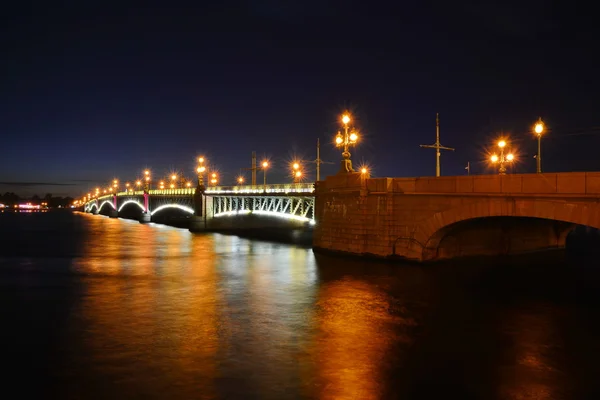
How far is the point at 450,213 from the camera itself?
25719 millimetres

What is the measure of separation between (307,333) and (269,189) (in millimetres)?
38617

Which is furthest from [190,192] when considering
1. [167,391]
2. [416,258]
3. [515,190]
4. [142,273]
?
[167,391]

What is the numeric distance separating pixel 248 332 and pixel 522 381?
8140mm

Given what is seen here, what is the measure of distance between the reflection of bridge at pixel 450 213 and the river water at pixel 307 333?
73.2 inches

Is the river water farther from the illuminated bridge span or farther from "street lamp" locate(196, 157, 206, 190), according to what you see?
"street lamp" locate(196, 157, 206, 190)

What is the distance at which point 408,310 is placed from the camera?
61.4ft

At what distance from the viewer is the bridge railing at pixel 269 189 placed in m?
45.4

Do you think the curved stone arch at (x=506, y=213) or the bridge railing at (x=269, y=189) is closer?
the curved stone arch at (x=506, y=213)

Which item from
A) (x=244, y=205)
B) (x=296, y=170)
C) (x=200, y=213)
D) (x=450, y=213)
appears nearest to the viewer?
(x=450, y=213)

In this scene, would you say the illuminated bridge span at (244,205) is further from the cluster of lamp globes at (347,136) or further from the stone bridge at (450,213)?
the stone bridge at (450,213)

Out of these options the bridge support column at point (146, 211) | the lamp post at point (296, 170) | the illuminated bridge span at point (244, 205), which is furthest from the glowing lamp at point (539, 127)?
the bridge support column at point (146, 211)

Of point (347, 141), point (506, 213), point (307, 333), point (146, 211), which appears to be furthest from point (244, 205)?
point (146, 211)

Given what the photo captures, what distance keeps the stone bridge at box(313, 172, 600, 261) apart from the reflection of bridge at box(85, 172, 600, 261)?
0.04 metres

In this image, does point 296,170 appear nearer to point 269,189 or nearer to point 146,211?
point 269,189
